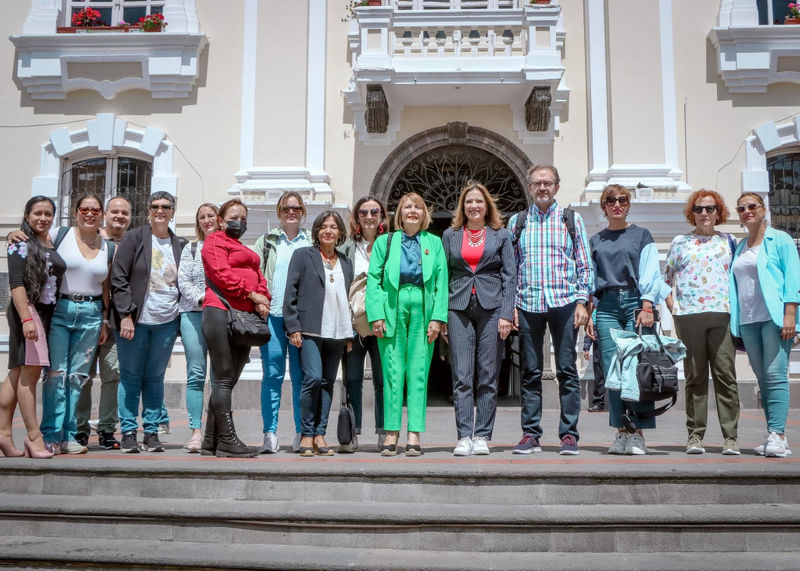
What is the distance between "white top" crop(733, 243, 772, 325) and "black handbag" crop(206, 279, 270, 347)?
3.50m

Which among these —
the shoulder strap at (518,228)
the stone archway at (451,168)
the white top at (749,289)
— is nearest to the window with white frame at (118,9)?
the stone archway at (451,168)

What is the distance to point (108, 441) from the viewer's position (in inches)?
226

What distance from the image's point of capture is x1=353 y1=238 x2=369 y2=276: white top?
5.61 metres

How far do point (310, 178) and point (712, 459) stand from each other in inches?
276

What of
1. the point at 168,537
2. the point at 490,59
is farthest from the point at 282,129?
the point at 168,537

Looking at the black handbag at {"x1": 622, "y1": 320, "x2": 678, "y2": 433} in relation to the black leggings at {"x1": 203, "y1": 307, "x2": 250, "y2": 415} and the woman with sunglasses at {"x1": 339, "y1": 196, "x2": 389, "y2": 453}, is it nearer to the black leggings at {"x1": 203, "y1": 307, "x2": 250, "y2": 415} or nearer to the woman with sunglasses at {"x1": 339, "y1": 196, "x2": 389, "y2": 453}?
the woman with sunglasses at {"x1": 339, "y1": 196, "x2": 389, "y2": 453}

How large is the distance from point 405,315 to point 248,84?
6718 mm

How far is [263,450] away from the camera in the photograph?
5.38m

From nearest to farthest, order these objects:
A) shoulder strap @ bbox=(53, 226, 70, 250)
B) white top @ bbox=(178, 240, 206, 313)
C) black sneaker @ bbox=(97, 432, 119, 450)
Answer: shoulder strap @ bbox=(53, 226, 70, 250) < white top @ bbox=(178, 240, 206, 313) < black sneaker @ bbox=(97, 432, 119, 450)

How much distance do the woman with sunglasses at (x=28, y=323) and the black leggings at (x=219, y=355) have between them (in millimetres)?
1129

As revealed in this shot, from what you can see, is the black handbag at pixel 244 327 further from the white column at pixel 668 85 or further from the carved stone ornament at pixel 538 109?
the white column at pixel 668 85

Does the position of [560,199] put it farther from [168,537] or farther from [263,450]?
[168,537]

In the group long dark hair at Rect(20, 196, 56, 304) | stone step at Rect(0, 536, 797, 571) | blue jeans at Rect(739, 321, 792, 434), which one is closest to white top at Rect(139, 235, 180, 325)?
long dark hair at Rect(20, 196, 56, 304)

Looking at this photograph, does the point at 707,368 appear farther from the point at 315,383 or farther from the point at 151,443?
the point at 151,443
